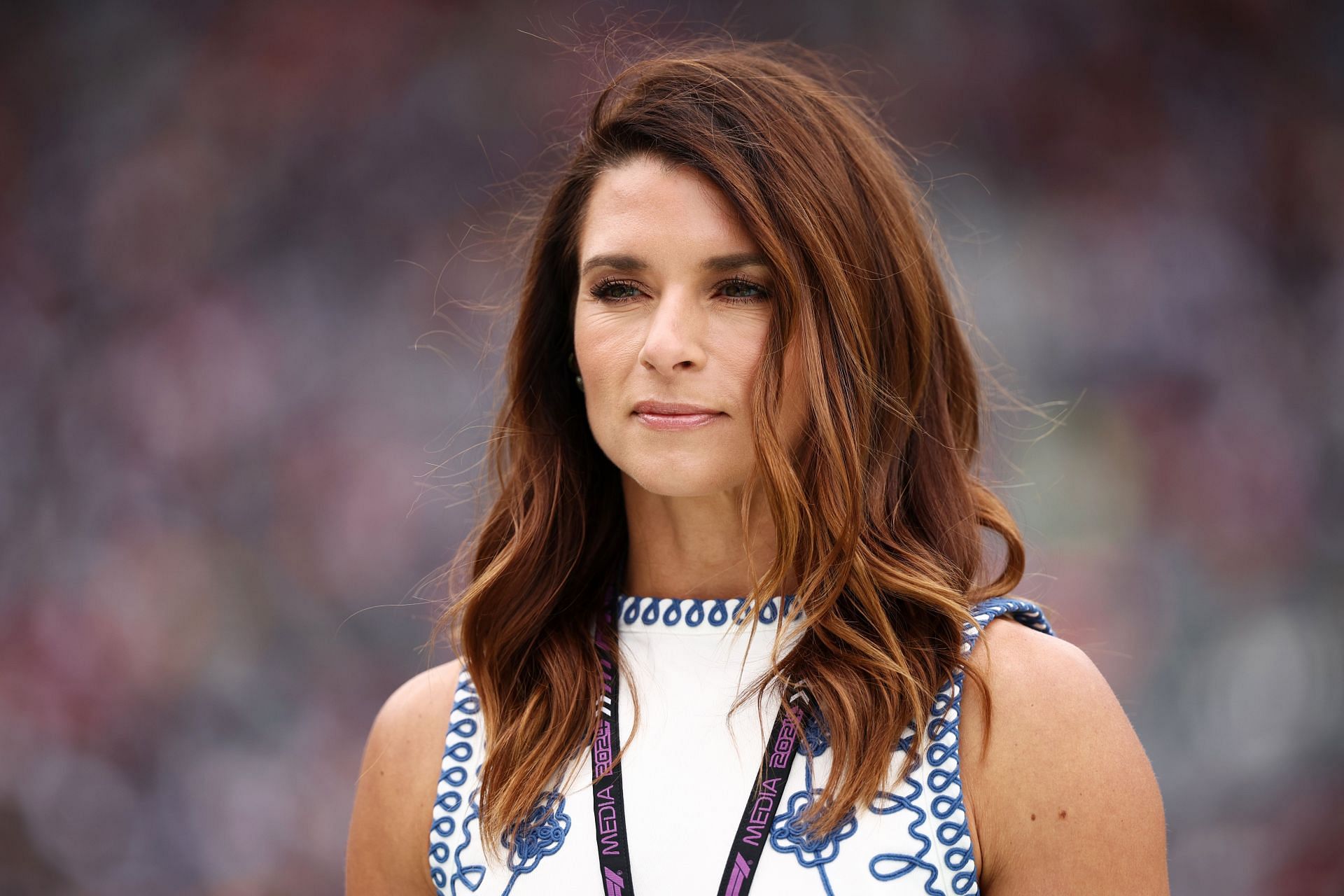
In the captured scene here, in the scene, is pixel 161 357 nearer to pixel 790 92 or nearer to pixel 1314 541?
pixel 790 92

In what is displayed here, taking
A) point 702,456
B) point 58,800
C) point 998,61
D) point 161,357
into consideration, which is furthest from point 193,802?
point 998,61

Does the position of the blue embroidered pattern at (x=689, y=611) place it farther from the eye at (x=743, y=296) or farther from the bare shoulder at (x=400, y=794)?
the eye at (x=743, y=296)

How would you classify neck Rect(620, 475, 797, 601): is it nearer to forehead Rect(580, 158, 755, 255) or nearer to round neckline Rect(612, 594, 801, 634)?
round neckline Rect(612, 594, 801, 634)

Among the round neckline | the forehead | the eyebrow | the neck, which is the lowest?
the round neckline

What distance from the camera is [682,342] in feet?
7.20

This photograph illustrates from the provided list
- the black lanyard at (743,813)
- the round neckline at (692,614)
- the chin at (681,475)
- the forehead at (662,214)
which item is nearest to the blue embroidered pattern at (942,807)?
the black lanyard at (743,813)

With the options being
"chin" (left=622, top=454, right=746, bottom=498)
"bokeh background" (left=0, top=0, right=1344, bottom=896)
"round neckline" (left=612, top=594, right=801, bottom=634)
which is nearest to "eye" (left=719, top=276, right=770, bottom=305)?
"chin" (left=622, top=454, right=746, bottom=498)

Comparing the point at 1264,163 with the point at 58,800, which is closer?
the point at 58,800

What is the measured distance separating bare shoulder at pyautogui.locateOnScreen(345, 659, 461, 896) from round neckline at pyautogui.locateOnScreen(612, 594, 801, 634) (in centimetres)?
38

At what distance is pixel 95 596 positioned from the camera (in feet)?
15.9

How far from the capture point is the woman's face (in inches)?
87.2

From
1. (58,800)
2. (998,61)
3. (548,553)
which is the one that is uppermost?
(998,61)

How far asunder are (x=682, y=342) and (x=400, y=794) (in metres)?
1.02

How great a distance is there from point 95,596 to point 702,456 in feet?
11.3
